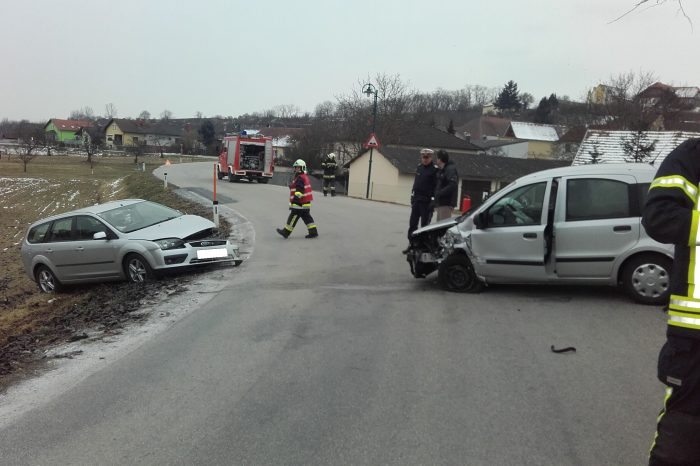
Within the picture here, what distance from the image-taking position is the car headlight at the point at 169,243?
9.58m

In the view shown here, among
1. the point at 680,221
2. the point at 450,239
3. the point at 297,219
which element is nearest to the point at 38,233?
the point at 297,219

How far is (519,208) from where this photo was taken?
A: 7.36 meters

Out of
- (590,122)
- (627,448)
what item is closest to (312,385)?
(627,448)

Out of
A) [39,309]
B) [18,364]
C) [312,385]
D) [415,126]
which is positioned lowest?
[39,309]

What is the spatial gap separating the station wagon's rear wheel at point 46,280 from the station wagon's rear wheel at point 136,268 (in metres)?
2.17

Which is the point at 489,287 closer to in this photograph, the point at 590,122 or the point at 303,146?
the point at 303,146

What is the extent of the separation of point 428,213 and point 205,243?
4177 millimetres

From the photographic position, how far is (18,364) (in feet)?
18.7

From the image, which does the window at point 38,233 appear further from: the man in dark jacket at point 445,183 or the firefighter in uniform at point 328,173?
the firefighter in uniform at point 328,173

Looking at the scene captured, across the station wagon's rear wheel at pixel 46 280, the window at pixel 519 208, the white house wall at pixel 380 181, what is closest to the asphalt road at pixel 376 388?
the window at pixel 519 208

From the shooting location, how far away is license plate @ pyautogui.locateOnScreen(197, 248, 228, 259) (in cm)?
983

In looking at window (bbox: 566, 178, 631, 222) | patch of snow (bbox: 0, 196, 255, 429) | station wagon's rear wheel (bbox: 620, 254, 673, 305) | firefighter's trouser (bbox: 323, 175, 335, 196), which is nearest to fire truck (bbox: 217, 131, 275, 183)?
firefighter's trouser (bbox: 323, 175, 335, 196)

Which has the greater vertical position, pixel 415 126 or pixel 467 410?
pixel 415 126

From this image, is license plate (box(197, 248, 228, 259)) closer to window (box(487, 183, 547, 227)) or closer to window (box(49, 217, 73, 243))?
window (box(49, 217, 73, 243))
